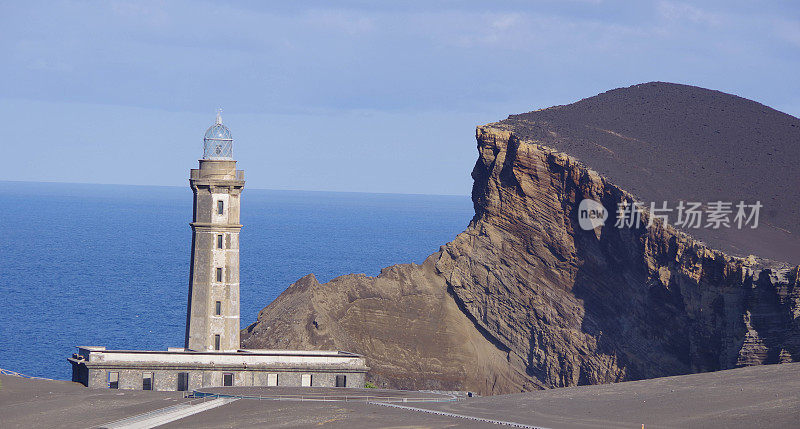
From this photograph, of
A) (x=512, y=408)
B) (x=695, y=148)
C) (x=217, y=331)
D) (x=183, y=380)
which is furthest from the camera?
(x=695, y=148)

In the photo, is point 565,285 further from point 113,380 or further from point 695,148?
point 113,380

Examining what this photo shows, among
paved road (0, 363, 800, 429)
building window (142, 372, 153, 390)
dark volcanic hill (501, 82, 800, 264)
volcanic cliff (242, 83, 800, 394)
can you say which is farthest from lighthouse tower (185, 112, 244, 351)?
dark volcanic hill (501, 82, 800, 264)

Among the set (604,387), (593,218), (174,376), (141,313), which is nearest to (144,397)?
(174,376)

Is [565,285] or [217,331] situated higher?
[565,285]

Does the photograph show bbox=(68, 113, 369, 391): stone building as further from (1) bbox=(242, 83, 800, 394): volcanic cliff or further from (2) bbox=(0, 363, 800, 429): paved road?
(1) bbox=(242, 83, 800, 394): volcanic cliff

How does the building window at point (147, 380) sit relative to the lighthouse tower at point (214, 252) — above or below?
below

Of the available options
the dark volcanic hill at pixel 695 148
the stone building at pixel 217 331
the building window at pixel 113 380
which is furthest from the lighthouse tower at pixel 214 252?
the dark volcanic hill at pixel 695 148

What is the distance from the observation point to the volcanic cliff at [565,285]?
A: 6317cm

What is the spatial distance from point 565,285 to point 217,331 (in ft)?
96.6

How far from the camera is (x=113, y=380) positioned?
49.5 m

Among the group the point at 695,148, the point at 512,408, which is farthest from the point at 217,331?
the point at 695,148

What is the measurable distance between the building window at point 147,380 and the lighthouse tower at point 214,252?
2350mm

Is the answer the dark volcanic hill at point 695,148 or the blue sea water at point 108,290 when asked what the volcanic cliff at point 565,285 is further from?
the blue sea water at point 108,290

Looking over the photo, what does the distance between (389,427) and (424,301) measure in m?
36.4
